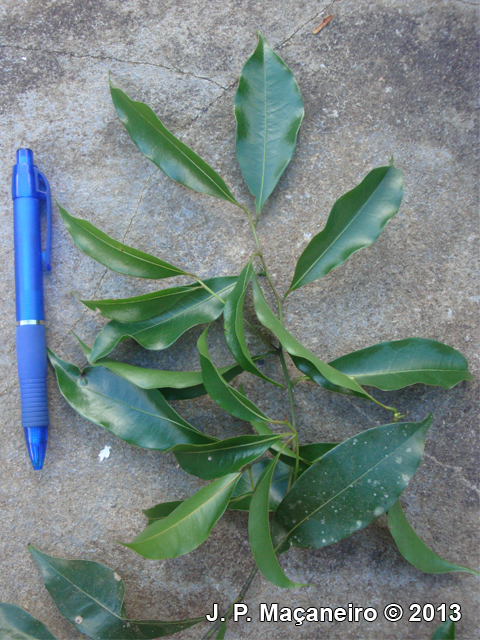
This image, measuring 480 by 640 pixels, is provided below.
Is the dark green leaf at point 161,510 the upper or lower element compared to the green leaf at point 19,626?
upper

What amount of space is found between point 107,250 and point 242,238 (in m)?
0.28

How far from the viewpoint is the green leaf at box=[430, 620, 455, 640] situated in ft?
2.57

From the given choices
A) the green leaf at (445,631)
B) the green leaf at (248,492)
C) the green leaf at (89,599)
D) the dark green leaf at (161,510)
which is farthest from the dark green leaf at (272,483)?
the green leaf at (445,631)

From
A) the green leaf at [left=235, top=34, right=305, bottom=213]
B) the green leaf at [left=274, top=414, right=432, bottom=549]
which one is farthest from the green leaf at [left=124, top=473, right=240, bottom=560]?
the green leaf at [left=235, top=34, right=305, bottom=213]

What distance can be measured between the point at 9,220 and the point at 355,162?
27.9 inches

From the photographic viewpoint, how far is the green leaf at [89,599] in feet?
2.69

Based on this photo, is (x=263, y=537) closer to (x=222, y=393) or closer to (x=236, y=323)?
(x=222, y=393)

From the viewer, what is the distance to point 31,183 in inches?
35.9

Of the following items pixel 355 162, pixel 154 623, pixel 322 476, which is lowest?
pixel 154 623

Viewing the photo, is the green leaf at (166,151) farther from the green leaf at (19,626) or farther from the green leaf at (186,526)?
the green leaf at (19,626)

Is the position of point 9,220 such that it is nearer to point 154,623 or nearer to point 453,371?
point 154,623

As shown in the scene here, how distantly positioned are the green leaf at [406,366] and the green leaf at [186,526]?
0.25 metres

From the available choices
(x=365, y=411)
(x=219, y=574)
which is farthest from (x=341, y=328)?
(x=219, y=574)

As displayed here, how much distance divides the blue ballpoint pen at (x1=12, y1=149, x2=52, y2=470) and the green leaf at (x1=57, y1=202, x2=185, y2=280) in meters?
0.16
